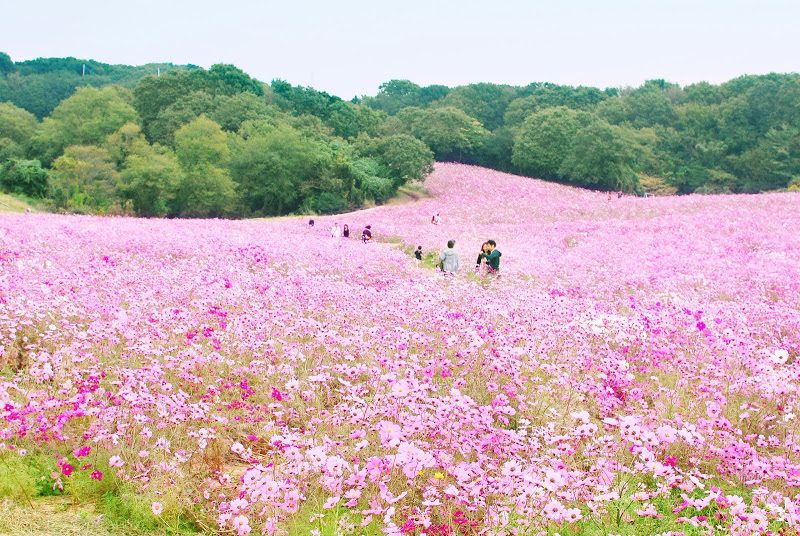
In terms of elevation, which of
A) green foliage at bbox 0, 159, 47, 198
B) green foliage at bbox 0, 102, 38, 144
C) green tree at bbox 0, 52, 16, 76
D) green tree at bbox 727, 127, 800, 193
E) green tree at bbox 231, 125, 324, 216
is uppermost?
green tree at bbox 0, 52, 16, 76

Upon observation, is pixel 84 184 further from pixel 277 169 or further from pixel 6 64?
pixel 6 64

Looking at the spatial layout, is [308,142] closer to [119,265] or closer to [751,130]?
[119,265]

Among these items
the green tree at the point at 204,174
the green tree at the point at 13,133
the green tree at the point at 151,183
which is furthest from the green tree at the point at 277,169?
the green tree at the point at 13,133

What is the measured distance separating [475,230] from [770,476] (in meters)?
28.2

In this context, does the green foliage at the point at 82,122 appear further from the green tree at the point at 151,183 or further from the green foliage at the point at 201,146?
the green tree at the point at 151,183

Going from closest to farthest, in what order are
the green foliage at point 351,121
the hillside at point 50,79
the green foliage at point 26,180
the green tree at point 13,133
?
the green foliage at point 26,180 < the green tree at point 13,133 < the green foliage at point 351,121 < the hillside at point 50,79

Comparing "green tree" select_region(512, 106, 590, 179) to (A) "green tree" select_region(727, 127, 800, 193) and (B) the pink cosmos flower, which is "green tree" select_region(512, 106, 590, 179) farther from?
(B) the pink cosmos flower

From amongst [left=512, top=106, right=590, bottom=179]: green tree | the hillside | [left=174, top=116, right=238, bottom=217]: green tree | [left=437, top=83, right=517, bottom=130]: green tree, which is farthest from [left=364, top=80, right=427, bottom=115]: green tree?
[left=174, top=116, right=238, bottom=217]: green tree

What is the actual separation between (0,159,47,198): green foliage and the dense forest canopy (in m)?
0.11

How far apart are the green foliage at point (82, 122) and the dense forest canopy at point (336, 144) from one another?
0.46 feet

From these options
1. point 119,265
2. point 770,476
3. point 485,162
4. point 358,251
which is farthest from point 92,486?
point 485,162

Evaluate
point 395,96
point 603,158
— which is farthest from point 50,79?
point 603,158

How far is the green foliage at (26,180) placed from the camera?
169 ft

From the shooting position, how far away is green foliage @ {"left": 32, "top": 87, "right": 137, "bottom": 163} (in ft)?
202
